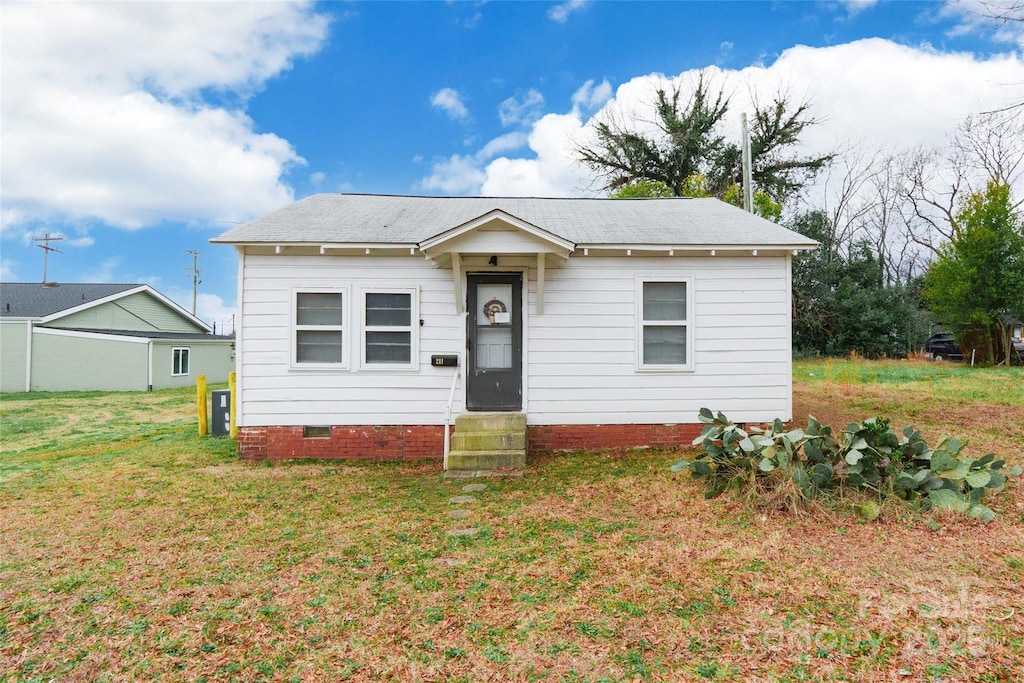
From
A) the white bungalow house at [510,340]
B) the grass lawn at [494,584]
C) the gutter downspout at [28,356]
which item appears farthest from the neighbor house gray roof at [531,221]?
the gutter downspout at [28,356]

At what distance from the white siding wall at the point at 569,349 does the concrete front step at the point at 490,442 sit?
653 millimetres

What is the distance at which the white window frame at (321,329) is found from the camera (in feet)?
24.5

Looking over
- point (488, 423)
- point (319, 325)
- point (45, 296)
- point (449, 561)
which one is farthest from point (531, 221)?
point (45, 296)

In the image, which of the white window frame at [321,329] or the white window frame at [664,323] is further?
the white window frame at [664,323]

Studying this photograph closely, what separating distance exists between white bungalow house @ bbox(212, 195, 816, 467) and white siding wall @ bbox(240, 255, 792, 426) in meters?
0.02

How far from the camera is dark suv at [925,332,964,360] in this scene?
71.4 feet

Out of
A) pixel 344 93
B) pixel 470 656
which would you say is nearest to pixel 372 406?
pixel 470 656

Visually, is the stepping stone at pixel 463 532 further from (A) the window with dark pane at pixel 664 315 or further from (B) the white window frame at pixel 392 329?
(A) the window with dark pane at pixel 664 315

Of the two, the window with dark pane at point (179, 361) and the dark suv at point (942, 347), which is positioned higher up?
the dark suv at point (942, 347)

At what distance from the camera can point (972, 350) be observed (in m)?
19.1

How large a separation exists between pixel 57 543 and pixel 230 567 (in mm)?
1860

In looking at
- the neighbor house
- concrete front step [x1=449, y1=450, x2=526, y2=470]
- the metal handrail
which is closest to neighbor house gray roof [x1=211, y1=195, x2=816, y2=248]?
the metal handrail

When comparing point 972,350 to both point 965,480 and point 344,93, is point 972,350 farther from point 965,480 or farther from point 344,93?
point 344,93

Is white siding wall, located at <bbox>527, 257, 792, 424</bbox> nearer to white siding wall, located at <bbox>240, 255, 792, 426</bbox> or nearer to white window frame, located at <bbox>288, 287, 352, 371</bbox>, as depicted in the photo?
white siding wall, located at <bbox>240, 255, 792, 426</bbox>
